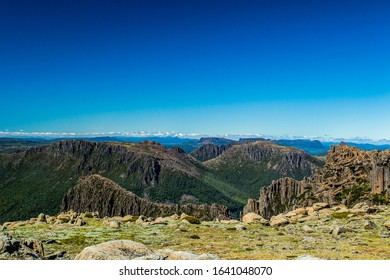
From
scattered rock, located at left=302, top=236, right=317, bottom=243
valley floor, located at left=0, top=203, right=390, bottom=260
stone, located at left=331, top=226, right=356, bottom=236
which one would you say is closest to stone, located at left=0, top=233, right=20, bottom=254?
valley floor, located at left=0, top=203, right=390, bottom=260

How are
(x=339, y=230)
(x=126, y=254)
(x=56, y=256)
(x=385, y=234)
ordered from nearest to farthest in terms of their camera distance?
1. (x=126, y=254)
2. (x=56, y=256)
3. (x=385, y=234)
4. (x=339, y=230)

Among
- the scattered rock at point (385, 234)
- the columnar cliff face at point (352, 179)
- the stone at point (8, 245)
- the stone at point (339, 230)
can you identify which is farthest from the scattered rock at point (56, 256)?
the columnar cliff face at point (352, 179)

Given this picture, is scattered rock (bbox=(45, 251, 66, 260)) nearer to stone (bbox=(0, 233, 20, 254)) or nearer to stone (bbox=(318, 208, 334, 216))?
stone (bbox=(0, 233, 20, 254))

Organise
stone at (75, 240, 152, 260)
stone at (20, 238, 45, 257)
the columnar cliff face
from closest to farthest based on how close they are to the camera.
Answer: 1. stone at (75, 240, 152, 260)
2. stone at (20, 238, 45, 257)
3. the columnar cliff face

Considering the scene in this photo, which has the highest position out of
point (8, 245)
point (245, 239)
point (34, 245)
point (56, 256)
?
point (8, 245)

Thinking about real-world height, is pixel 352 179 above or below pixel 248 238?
below

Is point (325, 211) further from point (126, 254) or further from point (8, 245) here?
point (8, 245)

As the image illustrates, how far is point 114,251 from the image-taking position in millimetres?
18906

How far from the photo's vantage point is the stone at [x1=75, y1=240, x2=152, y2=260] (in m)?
18.2

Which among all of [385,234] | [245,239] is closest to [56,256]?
[245,239]

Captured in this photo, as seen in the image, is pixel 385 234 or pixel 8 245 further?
pixel 385 234

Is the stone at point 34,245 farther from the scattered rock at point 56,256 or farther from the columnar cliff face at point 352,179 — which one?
the columnar cliff face at point 352,179

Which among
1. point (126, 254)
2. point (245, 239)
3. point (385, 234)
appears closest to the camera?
point (126, 254)
